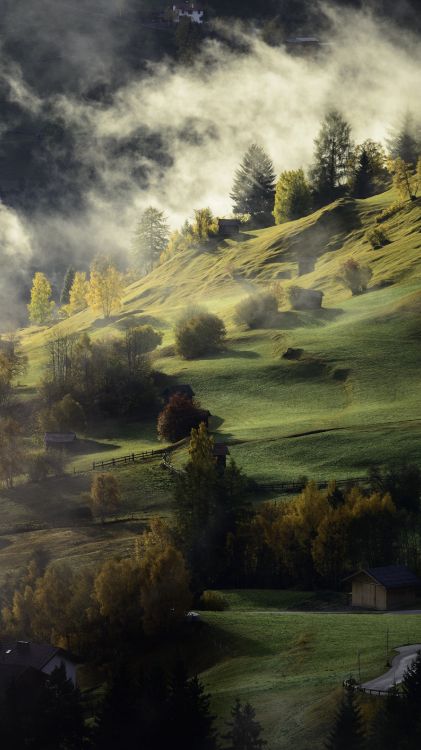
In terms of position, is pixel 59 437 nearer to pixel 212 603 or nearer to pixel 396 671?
pixel 212 603

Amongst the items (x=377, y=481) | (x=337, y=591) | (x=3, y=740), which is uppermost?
(x=377, y=481)

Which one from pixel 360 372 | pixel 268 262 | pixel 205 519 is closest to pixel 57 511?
pixel 205 519

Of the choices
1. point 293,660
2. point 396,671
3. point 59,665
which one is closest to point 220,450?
point 59,665

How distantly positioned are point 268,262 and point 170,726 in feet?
468

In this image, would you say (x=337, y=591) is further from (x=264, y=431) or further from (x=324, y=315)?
(x=324, y=315)

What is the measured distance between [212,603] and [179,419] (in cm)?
4073

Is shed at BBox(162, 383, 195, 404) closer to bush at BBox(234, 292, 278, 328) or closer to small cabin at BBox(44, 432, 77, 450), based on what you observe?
small cabin at BBox(44, 432, 77, 450)

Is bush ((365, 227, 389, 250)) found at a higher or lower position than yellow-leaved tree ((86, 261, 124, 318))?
higher

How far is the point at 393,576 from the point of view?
71.4m

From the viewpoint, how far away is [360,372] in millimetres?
124312

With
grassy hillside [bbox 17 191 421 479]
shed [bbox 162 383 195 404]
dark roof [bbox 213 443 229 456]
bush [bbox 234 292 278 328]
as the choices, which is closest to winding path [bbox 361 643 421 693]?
grassy hillside [bbox 17 191 421 479]

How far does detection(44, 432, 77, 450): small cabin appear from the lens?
117 meters

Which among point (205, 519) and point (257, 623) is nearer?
point (257, 623)

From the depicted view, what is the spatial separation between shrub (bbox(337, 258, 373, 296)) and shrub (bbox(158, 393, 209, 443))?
47.2 metres
